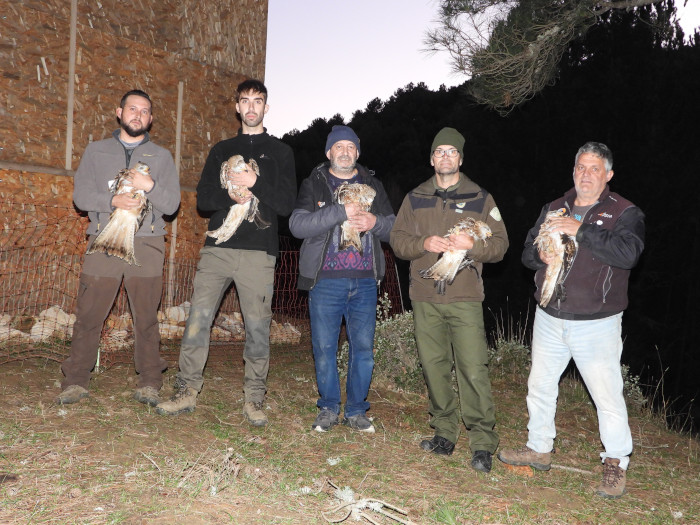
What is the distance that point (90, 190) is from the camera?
4.27m

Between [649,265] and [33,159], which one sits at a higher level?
[33,159]

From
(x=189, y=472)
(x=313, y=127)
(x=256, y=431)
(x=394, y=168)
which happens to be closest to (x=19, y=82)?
(x=256, y=431)

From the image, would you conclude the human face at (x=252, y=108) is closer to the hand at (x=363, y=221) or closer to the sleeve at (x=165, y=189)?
the sleeve at (x=165, y=189)

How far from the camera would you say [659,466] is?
15.1 feet

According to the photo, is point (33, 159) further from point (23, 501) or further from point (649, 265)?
point (649, 265)

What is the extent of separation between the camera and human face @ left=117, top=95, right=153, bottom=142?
433 cm

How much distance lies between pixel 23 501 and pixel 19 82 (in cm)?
534

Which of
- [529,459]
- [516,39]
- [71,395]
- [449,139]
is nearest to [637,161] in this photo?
[516,39]

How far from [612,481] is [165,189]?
364 cm

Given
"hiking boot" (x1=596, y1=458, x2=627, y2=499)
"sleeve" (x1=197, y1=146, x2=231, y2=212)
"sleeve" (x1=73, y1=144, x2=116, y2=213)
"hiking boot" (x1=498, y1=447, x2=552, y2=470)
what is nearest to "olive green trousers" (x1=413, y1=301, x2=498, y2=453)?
"hiking boot" (x1=498, y1=447, x2=552, y2=470)

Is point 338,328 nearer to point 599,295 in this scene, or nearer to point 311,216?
point 311,216

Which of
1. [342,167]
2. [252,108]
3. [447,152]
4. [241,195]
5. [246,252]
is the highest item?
[252,108]

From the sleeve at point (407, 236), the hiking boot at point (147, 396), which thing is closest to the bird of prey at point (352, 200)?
the sleeve at point (407, 236)

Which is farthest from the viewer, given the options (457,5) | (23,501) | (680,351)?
(680,351)
